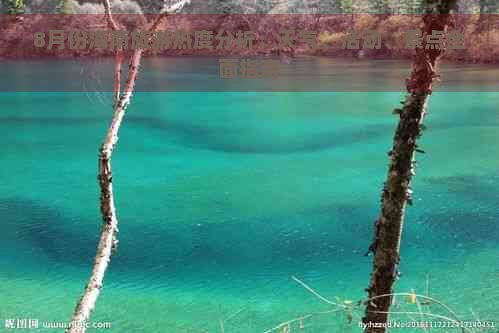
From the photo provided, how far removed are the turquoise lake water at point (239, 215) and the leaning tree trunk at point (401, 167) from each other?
3.86ft

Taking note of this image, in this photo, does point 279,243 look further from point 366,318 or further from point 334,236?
point 366,318

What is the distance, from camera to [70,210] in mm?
8227

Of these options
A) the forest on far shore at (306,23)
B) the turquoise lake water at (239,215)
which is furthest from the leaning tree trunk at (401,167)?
the forest on far shore at (306,23)

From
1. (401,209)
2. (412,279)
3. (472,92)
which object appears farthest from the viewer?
(472,92)

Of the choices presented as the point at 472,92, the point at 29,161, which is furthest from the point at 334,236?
the point at 472,92

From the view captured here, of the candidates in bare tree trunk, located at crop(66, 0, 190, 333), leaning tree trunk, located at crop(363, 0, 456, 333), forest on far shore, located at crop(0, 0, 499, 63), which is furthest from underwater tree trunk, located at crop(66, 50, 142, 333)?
forest on far shore, located at crop(0, 0, 499, 63)

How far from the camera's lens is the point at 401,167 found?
199 centimetres

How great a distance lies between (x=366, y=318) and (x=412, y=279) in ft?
13.9

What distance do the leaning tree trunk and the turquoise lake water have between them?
1176 mm

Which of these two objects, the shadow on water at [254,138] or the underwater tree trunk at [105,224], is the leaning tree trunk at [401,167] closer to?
the underwater tree trunk at [105,224]

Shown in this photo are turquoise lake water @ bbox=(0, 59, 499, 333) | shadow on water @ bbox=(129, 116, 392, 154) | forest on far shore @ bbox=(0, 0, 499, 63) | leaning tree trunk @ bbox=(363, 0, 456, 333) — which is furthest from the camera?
forest on far shore @ bbox=(0, 0, 499, 63)

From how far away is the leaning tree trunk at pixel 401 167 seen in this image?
1.85 meters

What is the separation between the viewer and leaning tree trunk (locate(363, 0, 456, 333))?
1847 millimetres

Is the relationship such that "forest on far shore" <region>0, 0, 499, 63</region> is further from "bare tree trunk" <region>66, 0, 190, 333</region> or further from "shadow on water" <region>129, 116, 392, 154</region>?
"bare tree trunk" <region>66, 0, 190, 333</region>
